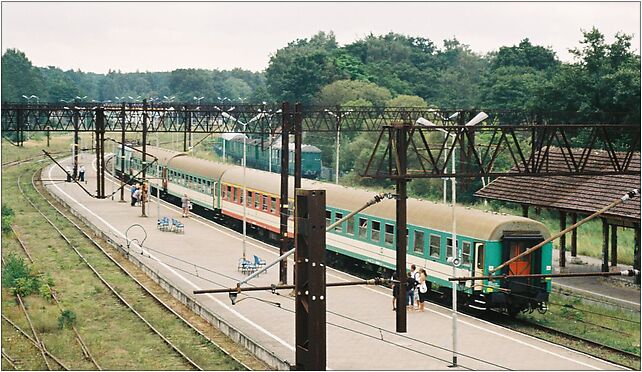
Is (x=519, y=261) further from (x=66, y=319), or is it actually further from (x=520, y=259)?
(x=66, y=319)

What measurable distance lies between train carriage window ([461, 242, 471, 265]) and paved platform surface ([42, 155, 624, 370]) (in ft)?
4.55

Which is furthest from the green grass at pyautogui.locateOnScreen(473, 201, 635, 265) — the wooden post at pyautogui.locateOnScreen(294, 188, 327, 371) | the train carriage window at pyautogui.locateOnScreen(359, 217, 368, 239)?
the wooden post at pyautogui.locateOnScreen(294, 188, 327, 371)

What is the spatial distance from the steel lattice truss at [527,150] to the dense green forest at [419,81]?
220 cm

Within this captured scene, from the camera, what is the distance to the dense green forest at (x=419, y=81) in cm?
5206

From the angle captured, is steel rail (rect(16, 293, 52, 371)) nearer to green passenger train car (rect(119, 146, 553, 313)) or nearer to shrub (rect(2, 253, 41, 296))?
shrub (rect(2, 253, 41, 296))

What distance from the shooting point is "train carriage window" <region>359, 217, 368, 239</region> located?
31.1 meters

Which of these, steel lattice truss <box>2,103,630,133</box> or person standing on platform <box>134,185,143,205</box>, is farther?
person standing on platform <box>134,185,143,205</box>

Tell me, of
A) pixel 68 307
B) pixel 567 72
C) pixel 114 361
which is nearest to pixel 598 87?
pixel 567 72

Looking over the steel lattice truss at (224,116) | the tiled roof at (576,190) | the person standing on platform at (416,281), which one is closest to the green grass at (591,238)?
the tiled roof at (576,190)

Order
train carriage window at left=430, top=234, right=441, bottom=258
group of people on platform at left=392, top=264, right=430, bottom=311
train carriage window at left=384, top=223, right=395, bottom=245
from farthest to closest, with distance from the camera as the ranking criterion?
1. train carriage window at left=384, top=223, right=395, bottom=245
2. train carriage window at left=430, top=234, right=441, bottom=258
3. group of people on platform at left=392, top=264, right=430, bottom=311

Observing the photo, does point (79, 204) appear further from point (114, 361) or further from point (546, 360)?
point (546, 360)

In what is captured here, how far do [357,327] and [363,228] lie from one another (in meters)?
7.19

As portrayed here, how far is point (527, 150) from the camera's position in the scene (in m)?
54.5

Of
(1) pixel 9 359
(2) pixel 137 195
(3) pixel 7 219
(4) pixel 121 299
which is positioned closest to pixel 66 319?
(4) pixel 121 299
